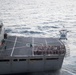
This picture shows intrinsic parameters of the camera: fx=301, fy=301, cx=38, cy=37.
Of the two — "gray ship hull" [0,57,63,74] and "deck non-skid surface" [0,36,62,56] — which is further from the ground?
"deck non-skid surface" [0,36,62,56]

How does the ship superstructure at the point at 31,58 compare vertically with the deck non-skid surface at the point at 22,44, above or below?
below

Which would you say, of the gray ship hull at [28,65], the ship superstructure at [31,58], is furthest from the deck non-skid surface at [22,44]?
the gray ship hull at [28,65]

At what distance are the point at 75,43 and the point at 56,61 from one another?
23633 millimetres

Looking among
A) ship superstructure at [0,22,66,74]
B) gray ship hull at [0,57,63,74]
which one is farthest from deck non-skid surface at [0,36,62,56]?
gray ship hull at [0,57,63,74]

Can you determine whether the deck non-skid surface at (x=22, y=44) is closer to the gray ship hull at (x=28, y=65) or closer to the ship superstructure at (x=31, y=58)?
the ship superstructure at (x=31, y=58)

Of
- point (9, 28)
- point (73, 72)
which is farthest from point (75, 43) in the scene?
point (9, 28)

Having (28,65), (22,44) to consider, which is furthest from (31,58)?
(22,44)

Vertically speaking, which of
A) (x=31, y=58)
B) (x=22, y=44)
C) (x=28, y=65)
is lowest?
(x=28, y=65)

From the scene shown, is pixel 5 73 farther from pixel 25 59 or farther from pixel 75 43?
pixel 75 43

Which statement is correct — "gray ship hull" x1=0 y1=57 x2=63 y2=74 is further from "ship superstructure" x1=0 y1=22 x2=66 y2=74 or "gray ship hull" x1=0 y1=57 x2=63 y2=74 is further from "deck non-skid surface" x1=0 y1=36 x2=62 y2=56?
"deck non-skid surface" x1=0 y1=36 x2=62 y2=56

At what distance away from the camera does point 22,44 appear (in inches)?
2255

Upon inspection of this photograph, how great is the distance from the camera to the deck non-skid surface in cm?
5188

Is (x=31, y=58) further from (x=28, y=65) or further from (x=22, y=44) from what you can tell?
(x=22, y=44)

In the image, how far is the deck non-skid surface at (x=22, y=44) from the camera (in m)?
51.9
